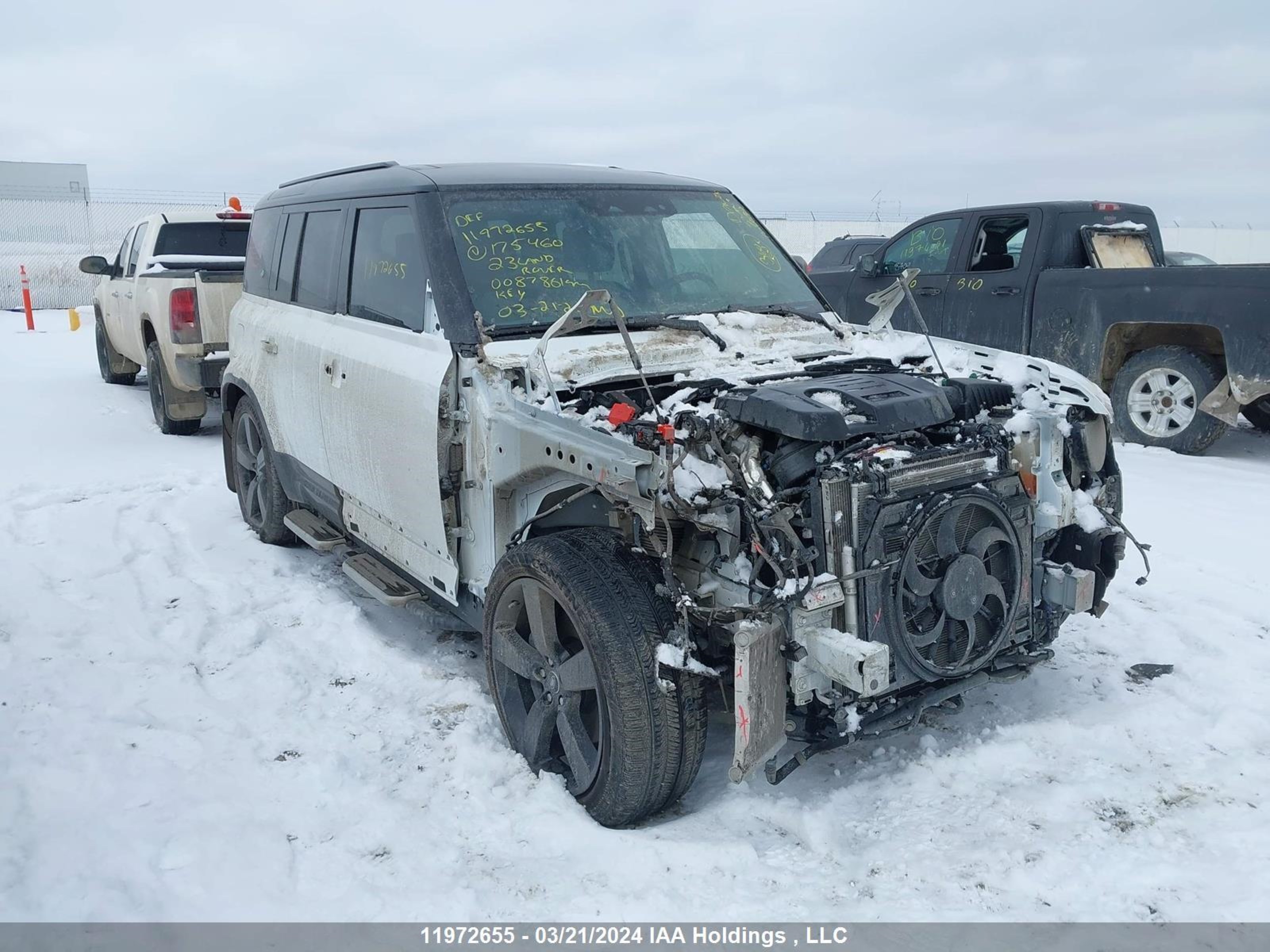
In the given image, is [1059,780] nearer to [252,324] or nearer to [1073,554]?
[1073,554]

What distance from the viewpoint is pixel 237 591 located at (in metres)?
5.25

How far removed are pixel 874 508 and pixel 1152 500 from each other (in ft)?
14.8

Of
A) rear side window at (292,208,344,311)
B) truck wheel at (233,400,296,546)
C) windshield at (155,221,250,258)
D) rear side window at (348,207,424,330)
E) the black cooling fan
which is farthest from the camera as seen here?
windshield at (155,221,250,258)

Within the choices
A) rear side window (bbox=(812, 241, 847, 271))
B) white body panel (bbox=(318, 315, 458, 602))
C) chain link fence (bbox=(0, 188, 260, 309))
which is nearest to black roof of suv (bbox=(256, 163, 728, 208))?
white body panel (bbox=(318, 315, 458, 602))

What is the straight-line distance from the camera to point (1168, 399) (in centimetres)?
800

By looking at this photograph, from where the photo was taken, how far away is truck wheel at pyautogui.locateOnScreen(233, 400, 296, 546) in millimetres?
5812

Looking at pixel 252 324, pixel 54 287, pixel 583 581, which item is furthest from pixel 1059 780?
pixel 54 287

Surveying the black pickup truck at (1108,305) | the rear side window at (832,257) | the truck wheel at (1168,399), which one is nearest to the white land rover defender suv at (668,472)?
the black pickup truck at (1108,305)

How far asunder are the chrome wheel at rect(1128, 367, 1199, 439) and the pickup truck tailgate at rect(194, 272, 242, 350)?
7.48m

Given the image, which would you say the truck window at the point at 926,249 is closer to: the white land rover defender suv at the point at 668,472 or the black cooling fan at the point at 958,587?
the white land rover defender suv at the point at 668,472

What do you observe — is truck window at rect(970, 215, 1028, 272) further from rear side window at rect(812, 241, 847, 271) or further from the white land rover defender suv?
rear side window at rect(812, 241, 847, 271)

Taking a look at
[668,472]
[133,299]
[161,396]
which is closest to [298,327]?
[668,472]

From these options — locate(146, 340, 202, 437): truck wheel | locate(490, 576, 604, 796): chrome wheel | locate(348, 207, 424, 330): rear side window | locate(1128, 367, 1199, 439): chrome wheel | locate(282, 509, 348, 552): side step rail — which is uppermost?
locate(348, 207, 424, 330): rear side window

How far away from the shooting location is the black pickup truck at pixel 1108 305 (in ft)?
24.3
